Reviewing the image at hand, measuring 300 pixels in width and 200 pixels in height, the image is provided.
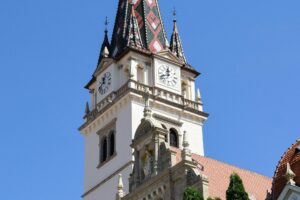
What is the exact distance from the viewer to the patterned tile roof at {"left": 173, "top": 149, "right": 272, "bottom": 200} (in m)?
37.1

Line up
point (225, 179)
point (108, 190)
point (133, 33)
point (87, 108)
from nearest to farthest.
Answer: point (225, 179)
point (108, 190)
point (133, 33)
point (87, 108)

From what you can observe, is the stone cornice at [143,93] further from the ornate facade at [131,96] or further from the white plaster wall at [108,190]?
the white plaster wall at [108,190]

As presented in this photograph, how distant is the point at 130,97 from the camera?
53.3 metres

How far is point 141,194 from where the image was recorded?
3784 centimetres

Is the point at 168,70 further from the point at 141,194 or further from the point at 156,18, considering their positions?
the point at 141,194

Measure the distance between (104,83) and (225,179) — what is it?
20.8 metres

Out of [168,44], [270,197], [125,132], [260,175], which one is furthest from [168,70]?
→ [270,197]

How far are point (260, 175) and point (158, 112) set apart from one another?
1397cm

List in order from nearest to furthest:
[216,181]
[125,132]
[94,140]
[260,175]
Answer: [216,181], [260,175], [125,132], [94,140]

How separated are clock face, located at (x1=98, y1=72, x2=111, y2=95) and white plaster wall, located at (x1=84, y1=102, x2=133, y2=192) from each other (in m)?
2.59

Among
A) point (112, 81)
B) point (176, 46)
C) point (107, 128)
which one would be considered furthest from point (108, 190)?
point (176, 46)

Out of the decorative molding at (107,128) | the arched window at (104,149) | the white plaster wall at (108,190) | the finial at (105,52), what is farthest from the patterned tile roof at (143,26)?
the white plaster wall at (108,190)

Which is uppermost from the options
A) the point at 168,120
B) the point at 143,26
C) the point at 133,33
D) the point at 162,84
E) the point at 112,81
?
the point at 143,26

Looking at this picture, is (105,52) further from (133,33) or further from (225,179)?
(225,179)
